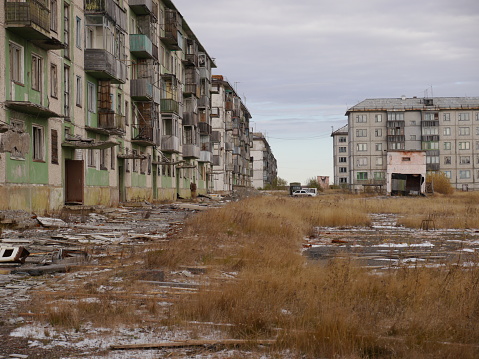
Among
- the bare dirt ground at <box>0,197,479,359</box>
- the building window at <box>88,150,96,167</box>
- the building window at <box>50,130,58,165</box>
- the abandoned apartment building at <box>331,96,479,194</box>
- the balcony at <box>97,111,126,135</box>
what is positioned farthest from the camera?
the abandoned apartment building at <box>331,96,479,194</box>

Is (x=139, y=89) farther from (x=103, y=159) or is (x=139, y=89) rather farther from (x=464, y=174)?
(x=464, y=174)

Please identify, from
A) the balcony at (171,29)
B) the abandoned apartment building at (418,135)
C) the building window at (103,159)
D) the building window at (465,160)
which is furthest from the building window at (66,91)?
the building window at (465,160)

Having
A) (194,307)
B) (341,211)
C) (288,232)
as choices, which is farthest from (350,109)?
(194,307)

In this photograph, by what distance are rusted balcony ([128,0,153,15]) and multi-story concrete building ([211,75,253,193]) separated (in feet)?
102

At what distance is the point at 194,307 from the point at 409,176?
55.0 meters

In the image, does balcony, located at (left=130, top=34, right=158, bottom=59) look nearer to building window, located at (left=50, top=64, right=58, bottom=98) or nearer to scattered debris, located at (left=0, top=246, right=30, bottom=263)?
building window, located at (left=50, top=64, right=58, bottom=98)

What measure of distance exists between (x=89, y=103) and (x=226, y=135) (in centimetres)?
5567

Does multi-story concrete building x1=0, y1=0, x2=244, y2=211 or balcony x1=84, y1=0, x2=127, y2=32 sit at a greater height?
balcony x1=84, y1=0, x2=127, y2=32

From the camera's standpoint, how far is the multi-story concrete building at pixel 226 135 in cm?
8081

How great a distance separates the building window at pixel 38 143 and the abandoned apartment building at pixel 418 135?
90051 millimetres

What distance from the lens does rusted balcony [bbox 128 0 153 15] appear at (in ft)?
128

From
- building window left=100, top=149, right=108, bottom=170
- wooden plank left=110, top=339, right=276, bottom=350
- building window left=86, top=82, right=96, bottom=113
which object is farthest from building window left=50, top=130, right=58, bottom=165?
wooden plank left=110, top=339, right=276, bottom=350

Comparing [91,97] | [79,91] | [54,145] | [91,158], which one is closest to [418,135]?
[91,97]

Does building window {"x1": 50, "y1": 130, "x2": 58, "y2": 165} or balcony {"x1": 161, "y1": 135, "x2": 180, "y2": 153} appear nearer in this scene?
building window {"x1": 50, "y1": 130, "x2": 58, "y2": 165}
